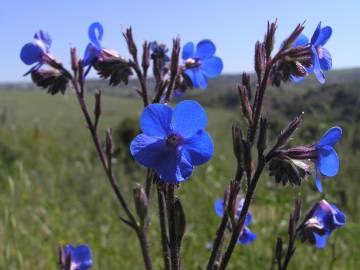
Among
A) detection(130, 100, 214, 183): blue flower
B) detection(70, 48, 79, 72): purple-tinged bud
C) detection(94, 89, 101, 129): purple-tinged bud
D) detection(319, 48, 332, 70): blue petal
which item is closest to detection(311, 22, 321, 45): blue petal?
detection(319, 48, 332, 70): blue petal

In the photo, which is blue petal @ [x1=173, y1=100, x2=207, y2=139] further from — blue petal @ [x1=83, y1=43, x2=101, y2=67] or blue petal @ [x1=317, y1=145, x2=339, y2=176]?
blue petal @ [x1=83, y1=43, x2=101, y2=67]

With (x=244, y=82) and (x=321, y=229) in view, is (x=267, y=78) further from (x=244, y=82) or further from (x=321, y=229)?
(x=321, y=229)

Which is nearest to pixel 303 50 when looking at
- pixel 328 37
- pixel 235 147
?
pixel 328 37

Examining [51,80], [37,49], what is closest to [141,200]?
[51,80]

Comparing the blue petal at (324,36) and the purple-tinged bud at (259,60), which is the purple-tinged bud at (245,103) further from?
the blue petal at (324,36)

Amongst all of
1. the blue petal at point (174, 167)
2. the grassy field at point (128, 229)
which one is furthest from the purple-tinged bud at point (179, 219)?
the grassy field at point (128, 229)

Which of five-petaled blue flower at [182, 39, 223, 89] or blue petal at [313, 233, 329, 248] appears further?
Result: five-petaled blue flower at [182, 39, 223, 89]

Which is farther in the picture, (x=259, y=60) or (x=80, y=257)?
(x=80, y=257)

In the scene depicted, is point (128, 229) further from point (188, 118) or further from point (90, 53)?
point (188, 118)
